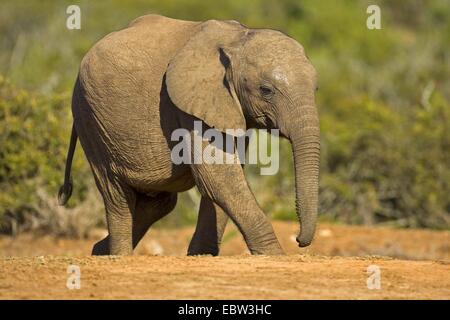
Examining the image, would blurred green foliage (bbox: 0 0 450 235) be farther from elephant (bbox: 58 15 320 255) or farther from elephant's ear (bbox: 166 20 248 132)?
elephant's ear (bbox: 166 20 248 132)

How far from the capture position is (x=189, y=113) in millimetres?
8586

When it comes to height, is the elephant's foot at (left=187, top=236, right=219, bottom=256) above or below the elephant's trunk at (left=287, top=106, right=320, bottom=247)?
below

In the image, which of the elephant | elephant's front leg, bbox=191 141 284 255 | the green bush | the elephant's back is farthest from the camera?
the green bush


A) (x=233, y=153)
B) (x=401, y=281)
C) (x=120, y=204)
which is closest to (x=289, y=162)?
(x=120, y=204)

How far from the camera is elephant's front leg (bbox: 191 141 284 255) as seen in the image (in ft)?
27.8

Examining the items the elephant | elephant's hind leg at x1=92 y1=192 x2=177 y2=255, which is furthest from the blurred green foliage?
the elephant

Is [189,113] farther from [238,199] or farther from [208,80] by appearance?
[238,199]

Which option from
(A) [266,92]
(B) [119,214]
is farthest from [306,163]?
(B) [119,214]

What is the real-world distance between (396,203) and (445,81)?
30.2ft

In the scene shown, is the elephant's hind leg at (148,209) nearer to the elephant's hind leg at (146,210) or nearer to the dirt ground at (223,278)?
the elephant's hind leg at (146,210)

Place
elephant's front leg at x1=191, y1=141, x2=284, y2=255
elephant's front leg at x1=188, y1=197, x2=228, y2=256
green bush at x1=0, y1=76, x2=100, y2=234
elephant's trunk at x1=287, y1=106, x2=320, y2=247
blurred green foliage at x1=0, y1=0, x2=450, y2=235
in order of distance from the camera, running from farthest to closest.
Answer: blurred green foliage at x1=0, y1=0, x2=450, y2=235 → green bush at x1=0, y1=76, x2=100, y2=234 → elephant's front leg at x1=188, y1=197, x2=228, y2=256 → elephant's front leg at x1=191, y1=141, x2=284, y2=255 → elephant's trunk at x1=287, y1=106, x2=320, y2=247

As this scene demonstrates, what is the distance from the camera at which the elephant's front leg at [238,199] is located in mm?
8461

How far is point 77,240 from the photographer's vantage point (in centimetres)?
1494
